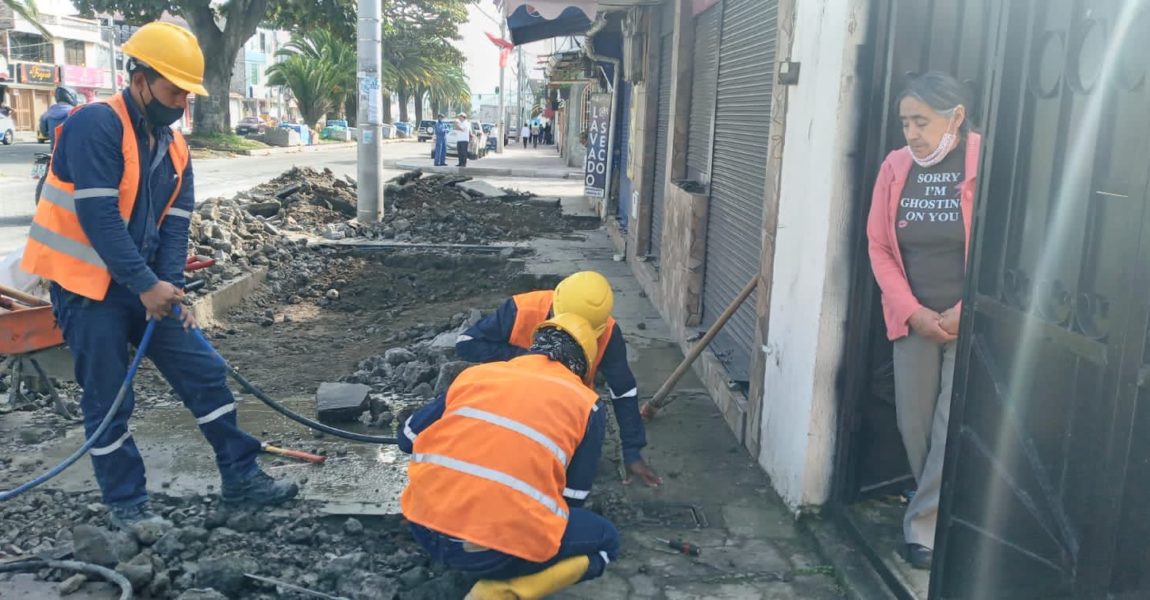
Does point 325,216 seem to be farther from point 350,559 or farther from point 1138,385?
point 1138,385

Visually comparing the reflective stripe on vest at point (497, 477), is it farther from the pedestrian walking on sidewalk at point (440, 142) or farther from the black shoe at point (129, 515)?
the pedestrian walking on sidewalk at point (440, 142)

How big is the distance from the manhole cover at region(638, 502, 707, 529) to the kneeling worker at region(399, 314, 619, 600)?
0.98m

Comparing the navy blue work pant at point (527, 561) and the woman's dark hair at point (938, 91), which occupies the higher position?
the woman's dark hair at point (938, 91)

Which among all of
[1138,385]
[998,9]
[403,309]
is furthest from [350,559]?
[403,309]

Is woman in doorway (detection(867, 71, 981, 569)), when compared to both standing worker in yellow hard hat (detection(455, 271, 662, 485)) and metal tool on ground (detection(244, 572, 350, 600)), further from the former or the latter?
metal tool on ground (detection(244, 572, 350, 600))

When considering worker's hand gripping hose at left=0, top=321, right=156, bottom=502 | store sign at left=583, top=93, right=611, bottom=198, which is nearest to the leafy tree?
store sign at left=583, top=93, right=611, bottom=198

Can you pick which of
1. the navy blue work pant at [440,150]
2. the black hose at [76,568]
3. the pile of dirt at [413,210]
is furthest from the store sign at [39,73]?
the black hose at [76,568]

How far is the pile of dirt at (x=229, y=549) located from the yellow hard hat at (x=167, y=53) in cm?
177

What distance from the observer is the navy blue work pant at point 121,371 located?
377 cm

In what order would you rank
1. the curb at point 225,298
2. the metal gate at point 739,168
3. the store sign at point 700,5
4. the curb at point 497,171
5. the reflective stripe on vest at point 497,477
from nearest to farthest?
the reflective stripe on vest at point 497,477, the metal gate at point 739,168, the store sign at point 700,5, the curb at point 225,298, the curb at point 497,171

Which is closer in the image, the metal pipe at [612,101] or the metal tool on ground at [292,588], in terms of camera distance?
the metal tool on ground at [292,588]

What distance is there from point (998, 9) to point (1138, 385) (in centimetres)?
118

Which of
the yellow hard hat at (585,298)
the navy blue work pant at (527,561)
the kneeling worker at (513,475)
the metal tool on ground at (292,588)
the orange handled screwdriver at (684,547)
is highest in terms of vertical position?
the yellow hard hat at (585,298)

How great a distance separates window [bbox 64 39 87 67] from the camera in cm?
5331
